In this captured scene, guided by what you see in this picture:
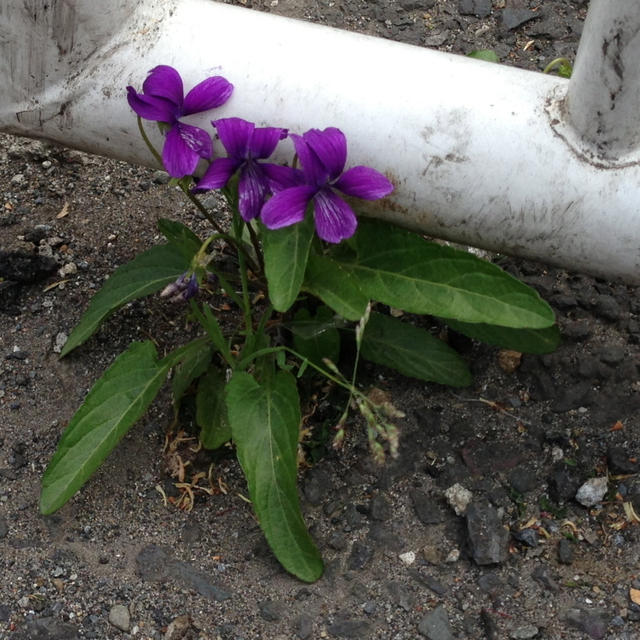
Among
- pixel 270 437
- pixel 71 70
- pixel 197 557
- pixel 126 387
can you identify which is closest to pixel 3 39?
pixel 71 70

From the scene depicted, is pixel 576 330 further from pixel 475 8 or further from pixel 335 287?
pixel 475 8

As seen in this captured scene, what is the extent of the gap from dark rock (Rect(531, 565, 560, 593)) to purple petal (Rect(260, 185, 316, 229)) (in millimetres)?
889

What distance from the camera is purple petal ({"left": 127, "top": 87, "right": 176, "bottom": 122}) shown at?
218 centimetres

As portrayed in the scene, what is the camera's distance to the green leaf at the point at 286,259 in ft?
6.66

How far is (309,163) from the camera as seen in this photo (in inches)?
81.7

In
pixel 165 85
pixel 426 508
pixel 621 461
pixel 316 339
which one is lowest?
pixel 426 508

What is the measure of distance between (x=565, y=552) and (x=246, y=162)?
3.45 ft

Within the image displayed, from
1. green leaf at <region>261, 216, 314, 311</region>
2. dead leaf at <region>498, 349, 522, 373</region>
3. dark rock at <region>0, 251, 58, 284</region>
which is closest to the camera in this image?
green leaf at <region>261, 216, 314, 311</region>

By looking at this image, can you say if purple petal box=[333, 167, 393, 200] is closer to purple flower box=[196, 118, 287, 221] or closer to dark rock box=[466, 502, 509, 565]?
purple flower box=[196, 118, 287, 221]

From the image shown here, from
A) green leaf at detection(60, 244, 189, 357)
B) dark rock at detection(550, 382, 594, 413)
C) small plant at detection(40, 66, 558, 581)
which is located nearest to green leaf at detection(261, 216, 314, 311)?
small plant at detection(40, 66, 558, 581)

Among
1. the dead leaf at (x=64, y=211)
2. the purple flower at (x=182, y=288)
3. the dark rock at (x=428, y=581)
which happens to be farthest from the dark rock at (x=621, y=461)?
the dead leaf at (x=64, y=211)

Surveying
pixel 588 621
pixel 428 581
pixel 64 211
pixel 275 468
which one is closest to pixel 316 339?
pixel 275 468

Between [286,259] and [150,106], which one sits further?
[150,106]

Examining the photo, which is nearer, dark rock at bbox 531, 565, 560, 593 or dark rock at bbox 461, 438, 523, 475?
dark rock at bbox 531, 565, 560, 593
